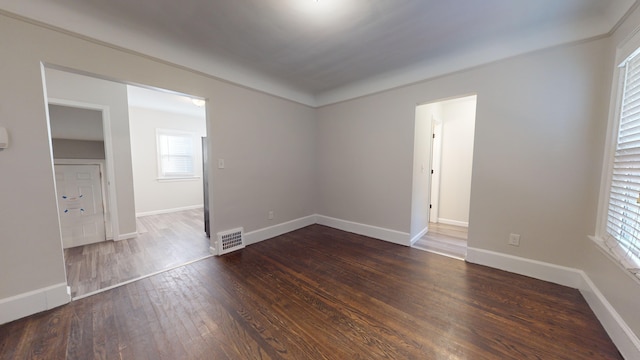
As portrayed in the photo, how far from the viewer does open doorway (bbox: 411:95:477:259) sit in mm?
3322

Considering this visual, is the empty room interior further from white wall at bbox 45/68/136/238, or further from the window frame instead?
the window frame

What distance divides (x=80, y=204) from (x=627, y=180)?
601cm


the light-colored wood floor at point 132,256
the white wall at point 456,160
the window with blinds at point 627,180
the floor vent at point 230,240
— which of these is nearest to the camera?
the window with blinds at point 627,180

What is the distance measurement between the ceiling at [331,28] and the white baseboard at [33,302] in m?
2.15

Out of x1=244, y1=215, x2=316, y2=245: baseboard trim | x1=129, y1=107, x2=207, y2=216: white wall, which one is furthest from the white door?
x1=244, y1=215, x2=316, y2=245: baseboard trim

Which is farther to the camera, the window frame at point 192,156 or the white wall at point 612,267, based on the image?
the window frame at point 192,156

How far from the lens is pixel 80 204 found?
324 cm

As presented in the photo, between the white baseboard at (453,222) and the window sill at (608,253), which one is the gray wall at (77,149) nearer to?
the window sill at (608,253)

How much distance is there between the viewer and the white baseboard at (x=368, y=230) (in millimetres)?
3244

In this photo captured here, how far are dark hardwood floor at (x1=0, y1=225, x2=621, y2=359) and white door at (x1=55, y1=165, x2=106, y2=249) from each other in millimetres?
1960

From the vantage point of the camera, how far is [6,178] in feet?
5.37

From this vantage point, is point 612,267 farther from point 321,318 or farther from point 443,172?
point 443,172

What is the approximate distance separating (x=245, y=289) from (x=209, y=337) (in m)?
0.58

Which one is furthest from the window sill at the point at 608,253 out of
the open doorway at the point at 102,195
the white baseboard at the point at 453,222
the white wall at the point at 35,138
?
the open doorway at the point at 102,195
